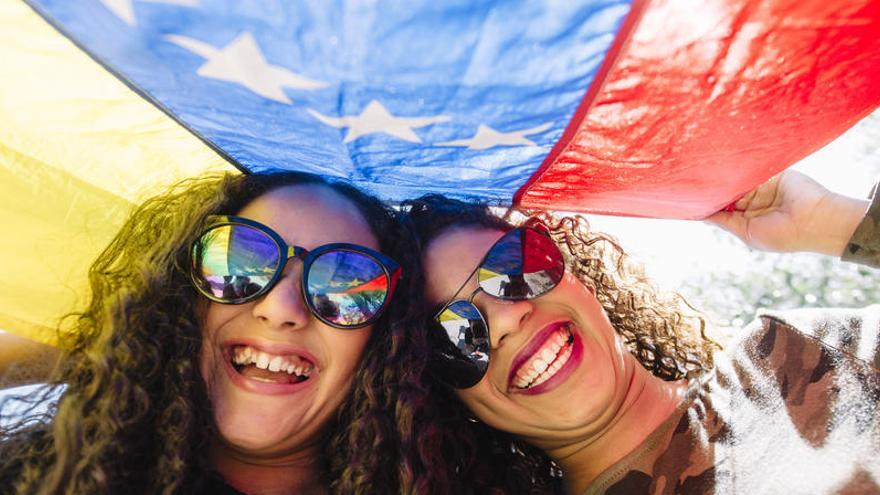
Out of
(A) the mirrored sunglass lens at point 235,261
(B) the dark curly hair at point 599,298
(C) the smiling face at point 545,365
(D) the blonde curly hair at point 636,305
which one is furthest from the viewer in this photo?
(D) the blonde curly hair at point 636,305

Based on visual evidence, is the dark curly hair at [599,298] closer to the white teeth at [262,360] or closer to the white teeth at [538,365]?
the white teeth at [538,365]

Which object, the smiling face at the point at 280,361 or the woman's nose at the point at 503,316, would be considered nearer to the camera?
the smiling face at the point at 280,361

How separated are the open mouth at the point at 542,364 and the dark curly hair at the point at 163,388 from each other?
38cm

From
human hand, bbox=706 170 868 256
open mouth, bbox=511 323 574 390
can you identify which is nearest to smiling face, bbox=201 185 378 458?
open mouth, bbox=511 323 574 390

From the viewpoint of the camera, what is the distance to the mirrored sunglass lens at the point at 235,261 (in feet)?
6.17

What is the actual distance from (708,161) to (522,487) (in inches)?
59.9

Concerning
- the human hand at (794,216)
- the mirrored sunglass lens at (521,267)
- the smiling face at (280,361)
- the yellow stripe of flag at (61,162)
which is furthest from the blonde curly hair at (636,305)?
the yellow stripe of flag at (61,162)

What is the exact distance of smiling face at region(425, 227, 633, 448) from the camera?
2.10 meters

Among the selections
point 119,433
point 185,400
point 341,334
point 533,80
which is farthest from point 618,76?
point 119,433

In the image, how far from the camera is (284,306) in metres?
1.88

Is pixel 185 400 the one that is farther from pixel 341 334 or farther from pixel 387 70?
pixel 387 70

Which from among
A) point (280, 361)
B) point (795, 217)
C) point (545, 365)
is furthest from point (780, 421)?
point (280, 361)

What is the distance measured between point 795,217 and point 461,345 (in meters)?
1.43

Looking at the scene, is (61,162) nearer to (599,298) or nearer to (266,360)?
(266,360)
